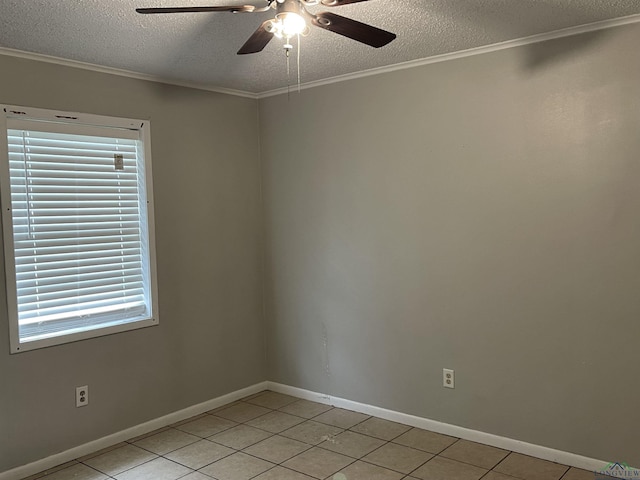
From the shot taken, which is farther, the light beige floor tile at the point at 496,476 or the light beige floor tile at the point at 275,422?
the light beige floor tile at the point at 275,422

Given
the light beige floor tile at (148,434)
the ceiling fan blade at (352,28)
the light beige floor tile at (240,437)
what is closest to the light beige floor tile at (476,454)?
the light beige floor tile at (240,437)

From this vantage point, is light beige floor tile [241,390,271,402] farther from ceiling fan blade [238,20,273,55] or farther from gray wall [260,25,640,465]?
ceiling fan blade [238,20,273,55]

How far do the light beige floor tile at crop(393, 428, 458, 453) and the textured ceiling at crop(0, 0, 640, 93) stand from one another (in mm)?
2344

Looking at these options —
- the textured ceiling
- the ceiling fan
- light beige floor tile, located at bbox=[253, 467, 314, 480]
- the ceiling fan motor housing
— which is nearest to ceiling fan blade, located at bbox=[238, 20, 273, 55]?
the ceiling fan

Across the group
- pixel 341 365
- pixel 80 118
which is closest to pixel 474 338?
pixel 341 365

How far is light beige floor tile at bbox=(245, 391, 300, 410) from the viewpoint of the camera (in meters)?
4.09

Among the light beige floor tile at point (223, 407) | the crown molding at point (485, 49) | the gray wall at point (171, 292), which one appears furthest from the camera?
the light beige floor tile at point (223, 407)

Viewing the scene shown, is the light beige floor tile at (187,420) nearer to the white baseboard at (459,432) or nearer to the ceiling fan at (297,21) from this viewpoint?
the white baseboard at (459,432)

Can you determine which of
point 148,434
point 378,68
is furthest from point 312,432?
point 378,68

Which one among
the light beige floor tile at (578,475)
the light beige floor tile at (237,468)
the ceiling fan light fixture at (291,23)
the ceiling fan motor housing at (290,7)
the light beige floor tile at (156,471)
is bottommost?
the light beige floor tile at (578,475)

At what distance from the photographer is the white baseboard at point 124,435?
3.06 metres

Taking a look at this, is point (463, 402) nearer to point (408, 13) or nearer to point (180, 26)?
point (408, 13)

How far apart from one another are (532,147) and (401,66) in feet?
3.28

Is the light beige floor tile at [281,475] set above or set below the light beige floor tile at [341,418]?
below
